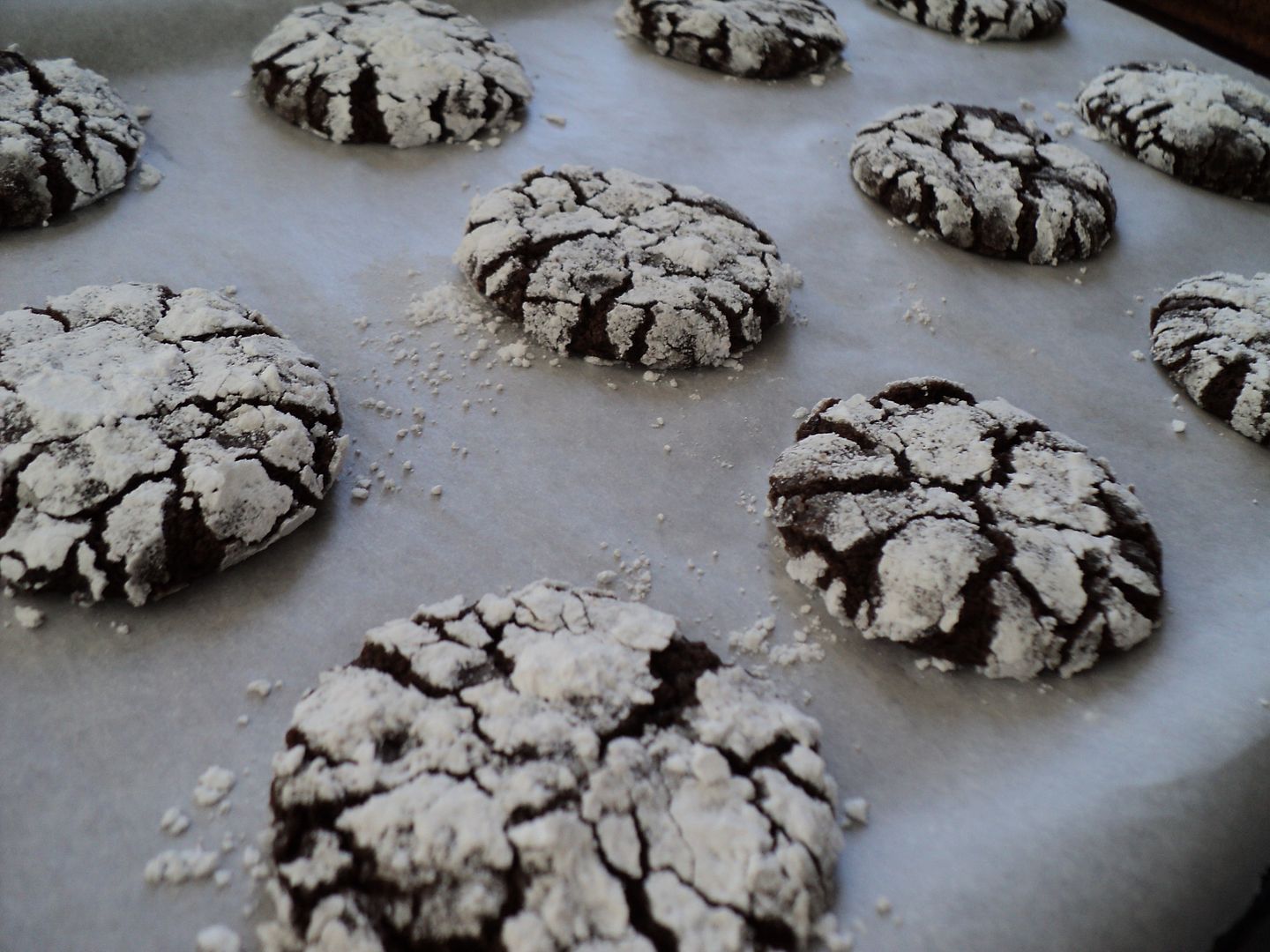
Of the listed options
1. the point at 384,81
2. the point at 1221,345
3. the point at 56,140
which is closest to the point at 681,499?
the point at 1221,345

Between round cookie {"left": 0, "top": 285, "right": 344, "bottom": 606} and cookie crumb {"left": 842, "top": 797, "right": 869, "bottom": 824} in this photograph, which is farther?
round cookie {"left": 0, "top": 285, "right": 344, "bottom": 606}

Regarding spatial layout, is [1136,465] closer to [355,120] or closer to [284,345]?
[284,345]

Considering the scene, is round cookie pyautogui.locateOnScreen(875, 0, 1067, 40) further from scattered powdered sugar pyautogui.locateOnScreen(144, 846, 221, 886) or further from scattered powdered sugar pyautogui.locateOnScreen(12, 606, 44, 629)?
scattered powdered sugar pyautogui.locateOnScreen(144, 846, 221, 886)

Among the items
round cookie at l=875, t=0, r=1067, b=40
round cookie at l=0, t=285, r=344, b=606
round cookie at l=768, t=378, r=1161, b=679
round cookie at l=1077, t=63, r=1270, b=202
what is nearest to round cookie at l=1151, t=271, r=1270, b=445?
round cookie at l=768, t=378, r=1161, b=679

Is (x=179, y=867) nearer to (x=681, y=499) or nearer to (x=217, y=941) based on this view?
(x=217, y=941)

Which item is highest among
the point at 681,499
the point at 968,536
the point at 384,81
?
the point at 384,81

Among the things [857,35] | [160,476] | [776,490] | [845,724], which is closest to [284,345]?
[160,476]

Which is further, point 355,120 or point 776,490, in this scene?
point 355,120
